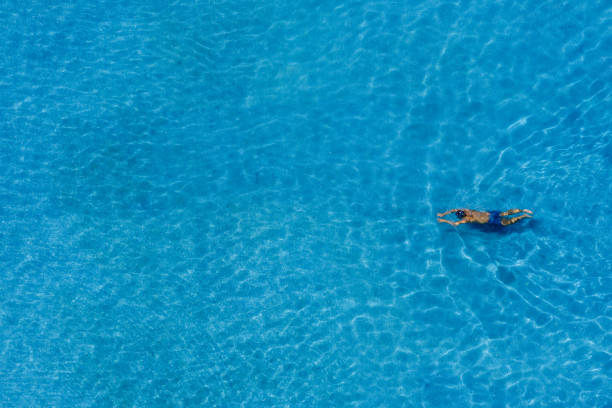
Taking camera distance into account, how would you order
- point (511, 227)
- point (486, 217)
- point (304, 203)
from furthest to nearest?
point (304, 203) → point (511, 227) → point (486, 217)

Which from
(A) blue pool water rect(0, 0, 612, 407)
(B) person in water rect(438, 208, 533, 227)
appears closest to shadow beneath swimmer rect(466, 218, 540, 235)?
(A) blue pool water rect(0, 0, 612, 407)

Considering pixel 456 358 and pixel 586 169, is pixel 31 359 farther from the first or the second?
pixel 586 169

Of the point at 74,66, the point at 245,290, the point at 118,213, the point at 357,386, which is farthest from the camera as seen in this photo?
the point at 74,66

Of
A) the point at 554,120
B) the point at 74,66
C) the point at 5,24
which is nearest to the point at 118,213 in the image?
the point at 74,66

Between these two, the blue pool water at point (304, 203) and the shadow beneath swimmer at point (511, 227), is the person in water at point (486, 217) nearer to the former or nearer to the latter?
the shadow beneath swimmer at point (511, 227)

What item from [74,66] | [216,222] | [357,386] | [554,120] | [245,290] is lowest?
[357,386]

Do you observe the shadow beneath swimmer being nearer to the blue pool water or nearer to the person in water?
the blue pool water

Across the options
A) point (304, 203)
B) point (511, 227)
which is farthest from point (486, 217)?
point (304, 203)

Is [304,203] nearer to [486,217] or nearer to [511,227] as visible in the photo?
[486,217]

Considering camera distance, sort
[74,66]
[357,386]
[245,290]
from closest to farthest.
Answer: [357,386] < [245,290] < [74,66]
